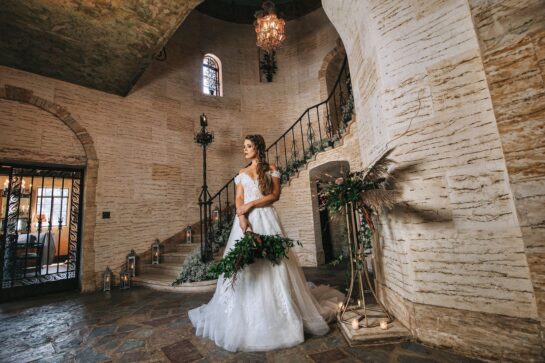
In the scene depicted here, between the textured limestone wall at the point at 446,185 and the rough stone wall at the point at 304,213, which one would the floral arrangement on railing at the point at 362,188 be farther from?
the rough stone wall at the point at 304,213

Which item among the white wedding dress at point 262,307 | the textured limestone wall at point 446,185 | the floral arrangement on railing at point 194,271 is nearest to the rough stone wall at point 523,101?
the textured limestone wall at point 446,185

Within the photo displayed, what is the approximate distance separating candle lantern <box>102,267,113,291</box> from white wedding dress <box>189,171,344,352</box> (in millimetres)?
3235

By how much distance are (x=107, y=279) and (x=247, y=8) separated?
9.03 meters

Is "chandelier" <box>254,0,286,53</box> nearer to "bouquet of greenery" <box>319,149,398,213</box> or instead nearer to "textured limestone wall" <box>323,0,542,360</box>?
"textured limestone wall" <box>323,0,542,360</box>

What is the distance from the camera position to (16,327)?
3.07m

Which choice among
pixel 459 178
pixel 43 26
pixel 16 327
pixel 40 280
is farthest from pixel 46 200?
pixel 459 178

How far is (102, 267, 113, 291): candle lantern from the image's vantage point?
4875 millimetres

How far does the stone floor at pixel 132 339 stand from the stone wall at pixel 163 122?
1.56 m

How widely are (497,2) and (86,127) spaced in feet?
21.6

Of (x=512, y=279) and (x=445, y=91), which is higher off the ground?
(x=445, y=91)

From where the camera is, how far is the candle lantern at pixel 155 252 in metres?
5.60

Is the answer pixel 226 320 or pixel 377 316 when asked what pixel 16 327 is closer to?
pixel 226 320

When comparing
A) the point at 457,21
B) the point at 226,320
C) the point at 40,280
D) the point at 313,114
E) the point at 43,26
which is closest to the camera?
the point at 457,21

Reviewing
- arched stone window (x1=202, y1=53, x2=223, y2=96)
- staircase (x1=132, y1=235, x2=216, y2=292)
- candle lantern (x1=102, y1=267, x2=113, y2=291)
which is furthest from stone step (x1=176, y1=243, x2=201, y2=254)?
arched stone window (x1=202, y1=53, x2=223, y2=96)
